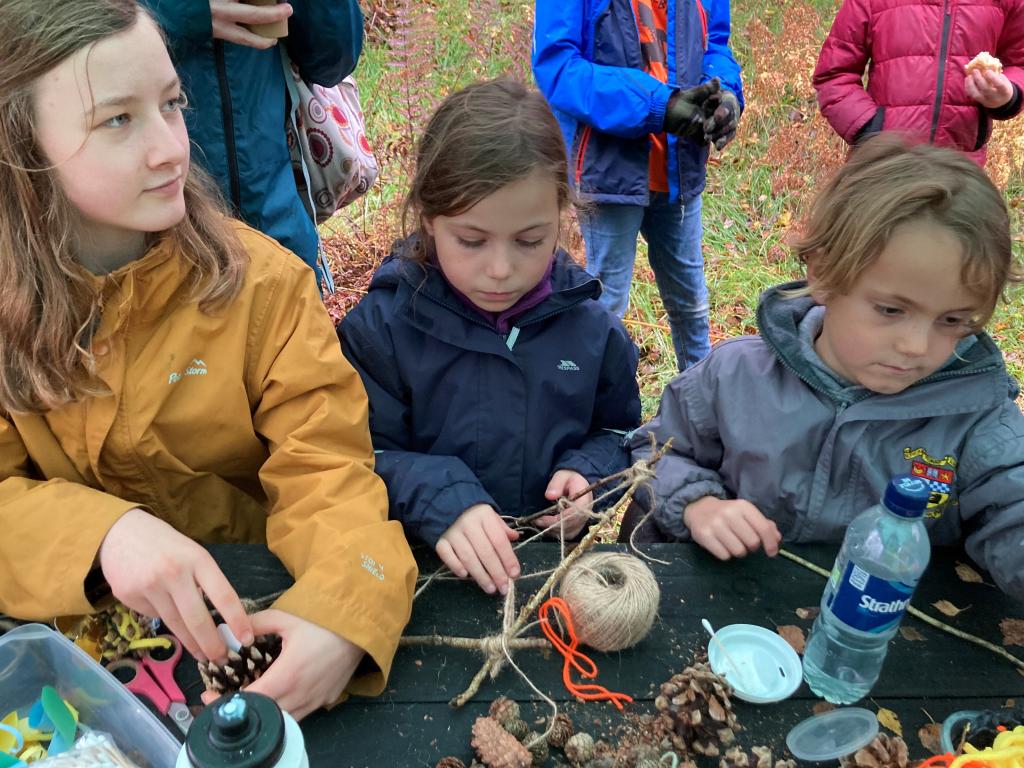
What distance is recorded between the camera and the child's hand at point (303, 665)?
96 centimetres

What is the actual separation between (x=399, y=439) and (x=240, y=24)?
0.95 meters

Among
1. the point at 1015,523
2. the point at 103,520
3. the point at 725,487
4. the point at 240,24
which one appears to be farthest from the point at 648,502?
the point at 240,24

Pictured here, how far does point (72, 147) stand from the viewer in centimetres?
108

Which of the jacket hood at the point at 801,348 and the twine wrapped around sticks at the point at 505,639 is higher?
the jacket hood at the point at 801,348

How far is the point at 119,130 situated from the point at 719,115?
1.90 metres

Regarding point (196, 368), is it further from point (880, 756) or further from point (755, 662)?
point (880, 756)

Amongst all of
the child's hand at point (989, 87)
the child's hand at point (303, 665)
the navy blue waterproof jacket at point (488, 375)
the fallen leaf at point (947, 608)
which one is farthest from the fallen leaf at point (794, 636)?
the child's hand at point (989, 87)

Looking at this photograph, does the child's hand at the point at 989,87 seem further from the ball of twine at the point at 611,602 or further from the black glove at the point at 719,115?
the ball of twine at the point at 611,602

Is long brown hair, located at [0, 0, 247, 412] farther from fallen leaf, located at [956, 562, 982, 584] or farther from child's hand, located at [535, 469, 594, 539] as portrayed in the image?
fallen leaf, located at [956, 562, 982, 584]

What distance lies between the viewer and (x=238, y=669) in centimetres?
101

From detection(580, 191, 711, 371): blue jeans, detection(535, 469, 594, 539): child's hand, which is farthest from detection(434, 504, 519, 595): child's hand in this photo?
detection(580, 191, 711, 371): blue jeans

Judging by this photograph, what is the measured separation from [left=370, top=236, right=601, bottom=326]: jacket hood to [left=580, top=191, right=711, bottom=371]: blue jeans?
946mm

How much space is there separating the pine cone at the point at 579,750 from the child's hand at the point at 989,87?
9.07 ft

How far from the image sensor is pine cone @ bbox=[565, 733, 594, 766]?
A: 974mm
